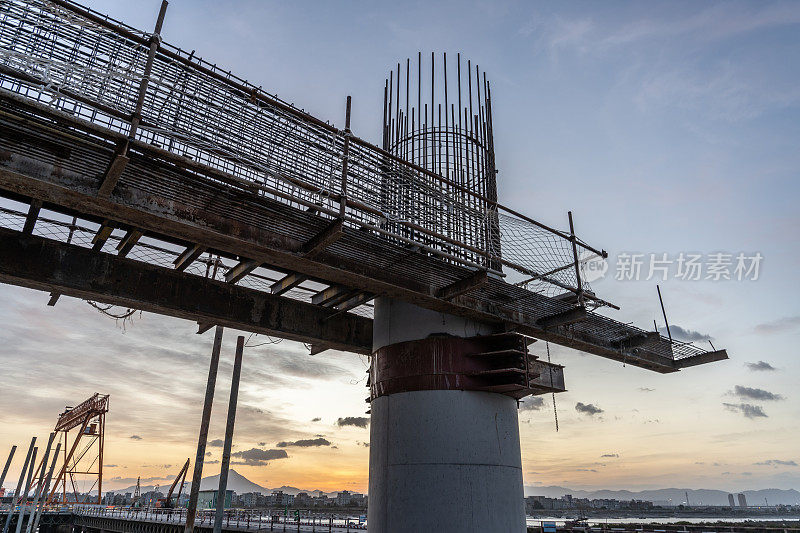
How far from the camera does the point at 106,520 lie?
48.4 metres

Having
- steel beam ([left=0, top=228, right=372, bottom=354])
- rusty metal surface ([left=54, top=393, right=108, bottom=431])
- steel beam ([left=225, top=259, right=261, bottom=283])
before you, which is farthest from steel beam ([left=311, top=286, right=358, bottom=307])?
rusty metal surface ([left=54, top=393, right=108, bottom=431])

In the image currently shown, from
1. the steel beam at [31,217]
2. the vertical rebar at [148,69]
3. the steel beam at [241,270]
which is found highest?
the vertical rebar at [148,69]

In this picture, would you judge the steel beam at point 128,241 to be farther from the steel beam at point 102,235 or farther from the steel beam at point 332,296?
the steel beam at point 332,296

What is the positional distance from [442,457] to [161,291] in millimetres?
6635

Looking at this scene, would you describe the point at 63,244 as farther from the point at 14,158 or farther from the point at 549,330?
the point at 549,330

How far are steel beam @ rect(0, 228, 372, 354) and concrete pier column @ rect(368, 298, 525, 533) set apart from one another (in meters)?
2.54

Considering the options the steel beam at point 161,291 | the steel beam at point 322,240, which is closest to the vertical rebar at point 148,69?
the steel beam at point 322,240

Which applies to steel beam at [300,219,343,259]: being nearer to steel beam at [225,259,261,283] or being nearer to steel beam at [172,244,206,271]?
steel beam at [225,259,261,283]

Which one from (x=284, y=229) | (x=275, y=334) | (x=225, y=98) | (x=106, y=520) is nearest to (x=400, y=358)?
(x=275, y=334)

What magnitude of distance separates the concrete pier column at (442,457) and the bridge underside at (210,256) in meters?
1.74

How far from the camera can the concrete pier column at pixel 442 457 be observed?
31.0 feet

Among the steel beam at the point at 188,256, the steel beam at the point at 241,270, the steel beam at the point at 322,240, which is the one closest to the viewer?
the steel beam at the point at 322,240

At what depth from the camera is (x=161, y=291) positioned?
1041 centimetres

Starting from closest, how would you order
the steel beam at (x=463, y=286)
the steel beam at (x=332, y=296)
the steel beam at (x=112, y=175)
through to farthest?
Result: 1. the steel beam at (x=112, y=175)
2. the steel beam at (x=463, y=286)
3. the steel beam at (x=332, y=296)
